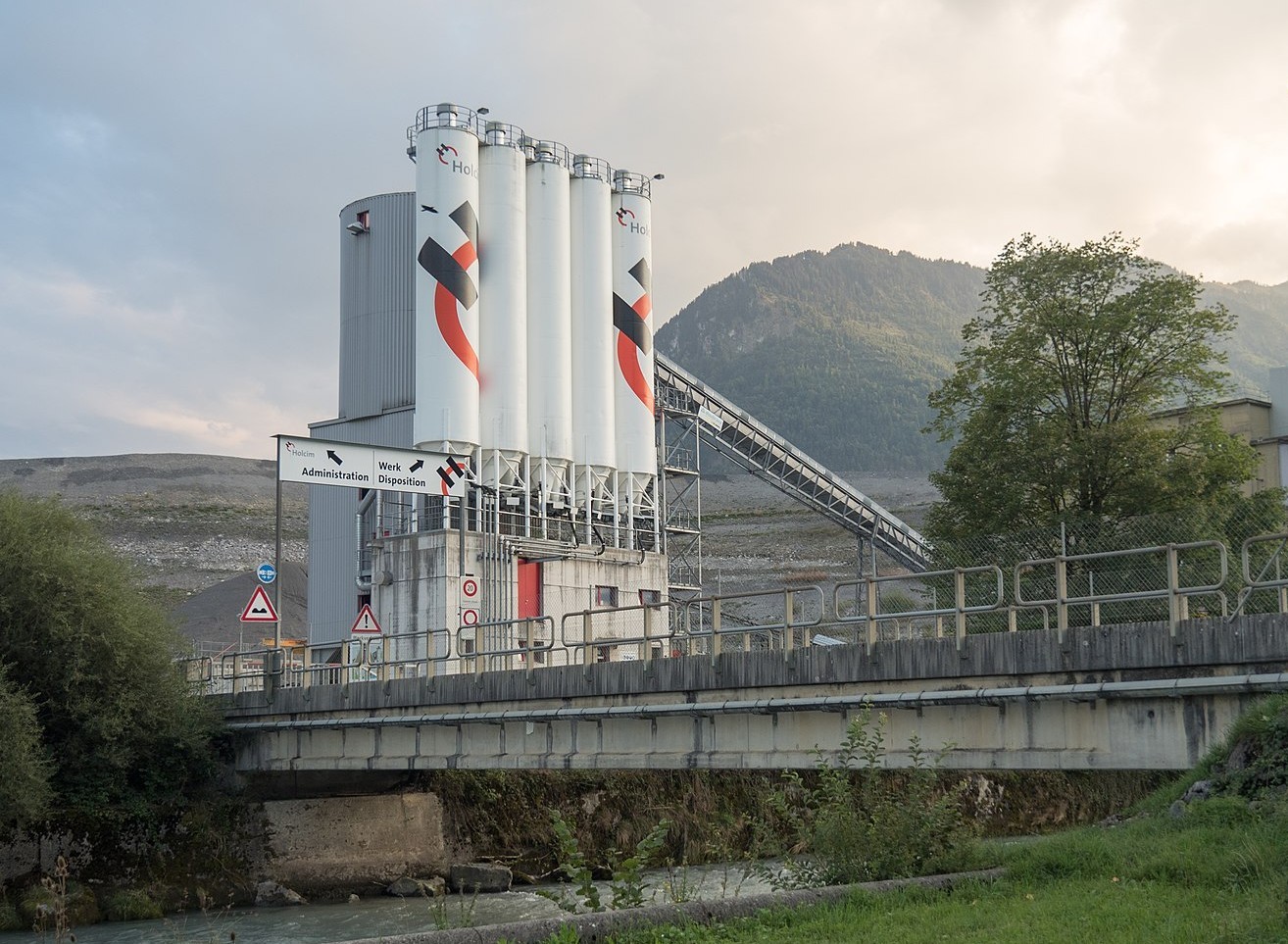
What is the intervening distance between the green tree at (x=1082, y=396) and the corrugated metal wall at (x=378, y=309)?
18.9 meters

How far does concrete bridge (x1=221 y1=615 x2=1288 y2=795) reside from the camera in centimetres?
1583

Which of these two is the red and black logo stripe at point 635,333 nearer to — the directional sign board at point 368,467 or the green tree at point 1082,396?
the directional sign board at point 368,467

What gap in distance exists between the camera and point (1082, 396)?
127 feet

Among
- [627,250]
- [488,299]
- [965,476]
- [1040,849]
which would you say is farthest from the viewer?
[627,250]

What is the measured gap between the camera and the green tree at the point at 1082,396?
36281mm

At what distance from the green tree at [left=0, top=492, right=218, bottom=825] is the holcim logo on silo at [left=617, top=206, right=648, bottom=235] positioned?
2523 centimetres

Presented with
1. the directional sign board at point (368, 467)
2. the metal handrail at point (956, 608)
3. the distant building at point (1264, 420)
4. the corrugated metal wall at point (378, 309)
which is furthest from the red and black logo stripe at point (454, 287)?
the distant building at point (1264, 420)

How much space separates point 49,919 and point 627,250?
3168 centimetres

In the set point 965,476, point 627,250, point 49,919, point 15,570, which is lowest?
point 49,919

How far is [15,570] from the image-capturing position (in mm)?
32375

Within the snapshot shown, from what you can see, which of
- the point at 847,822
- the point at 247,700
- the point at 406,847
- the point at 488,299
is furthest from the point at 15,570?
the point at 847,822

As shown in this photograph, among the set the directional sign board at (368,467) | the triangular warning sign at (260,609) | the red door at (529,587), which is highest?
the directional sign board at (368,467)

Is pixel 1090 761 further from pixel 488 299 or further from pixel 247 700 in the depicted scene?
pixel 488 299

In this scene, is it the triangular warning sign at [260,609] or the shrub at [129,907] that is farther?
the shrub at [129,907]
